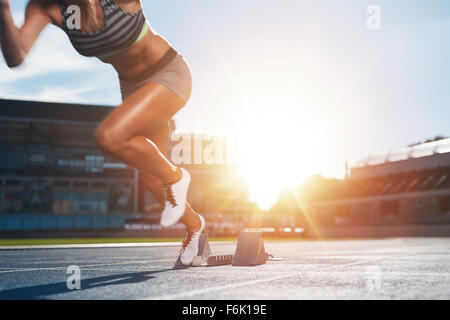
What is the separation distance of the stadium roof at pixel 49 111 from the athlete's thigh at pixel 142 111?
60.1 m

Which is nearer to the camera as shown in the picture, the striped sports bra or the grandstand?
the striped sports bra

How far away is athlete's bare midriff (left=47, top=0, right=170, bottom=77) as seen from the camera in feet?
13.0

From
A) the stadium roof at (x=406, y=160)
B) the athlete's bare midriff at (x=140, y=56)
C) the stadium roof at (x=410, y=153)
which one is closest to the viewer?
the athlete's bare midriff at (x=140, y=56)

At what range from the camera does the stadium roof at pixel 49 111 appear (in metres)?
61.0

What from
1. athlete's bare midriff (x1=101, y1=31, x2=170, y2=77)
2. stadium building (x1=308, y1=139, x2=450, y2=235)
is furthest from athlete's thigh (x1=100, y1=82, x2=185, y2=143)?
stadium building (x1=308, y1=139, x2=450, y2=235)

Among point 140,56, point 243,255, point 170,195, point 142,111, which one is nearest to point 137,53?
point 140,56

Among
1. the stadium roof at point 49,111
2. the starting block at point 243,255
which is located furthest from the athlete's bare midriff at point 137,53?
the stadium roof at point 49,111

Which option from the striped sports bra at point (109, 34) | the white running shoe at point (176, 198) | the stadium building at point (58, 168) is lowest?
the white running shoe at point (176, 198)

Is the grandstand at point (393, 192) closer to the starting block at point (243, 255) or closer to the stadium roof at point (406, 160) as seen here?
the stadium roof at point (406, 160)

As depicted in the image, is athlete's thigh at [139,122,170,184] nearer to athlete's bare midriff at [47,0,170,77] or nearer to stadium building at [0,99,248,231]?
athlete's bare midriff at [47,0,170,77]

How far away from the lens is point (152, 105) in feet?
13.5

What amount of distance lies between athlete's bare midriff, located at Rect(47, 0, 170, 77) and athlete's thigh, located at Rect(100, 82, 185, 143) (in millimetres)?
186

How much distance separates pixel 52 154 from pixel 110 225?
51.9 ft

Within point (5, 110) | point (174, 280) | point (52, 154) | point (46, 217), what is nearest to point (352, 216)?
point (46, 217)
